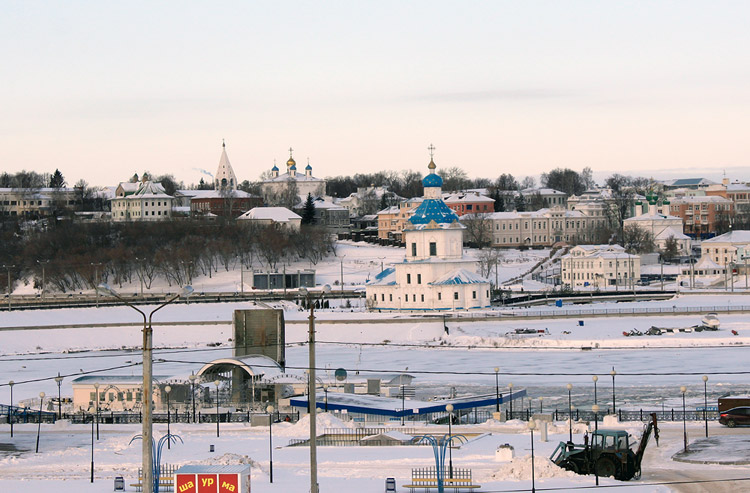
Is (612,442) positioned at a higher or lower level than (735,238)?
lower

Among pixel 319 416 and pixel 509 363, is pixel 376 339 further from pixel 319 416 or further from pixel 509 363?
pixel 319 416

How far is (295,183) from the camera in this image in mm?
152000

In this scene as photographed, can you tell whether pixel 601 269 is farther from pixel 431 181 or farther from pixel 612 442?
pixel 612 442

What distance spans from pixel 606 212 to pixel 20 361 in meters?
85.2

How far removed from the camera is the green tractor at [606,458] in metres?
26.2

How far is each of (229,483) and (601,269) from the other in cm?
8338

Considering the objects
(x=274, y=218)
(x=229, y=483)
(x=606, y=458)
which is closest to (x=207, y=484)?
(x=229, y=483)

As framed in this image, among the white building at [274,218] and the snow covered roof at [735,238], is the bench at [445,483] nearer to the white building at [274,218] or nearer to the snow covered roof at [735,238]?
the white building at [274,218]

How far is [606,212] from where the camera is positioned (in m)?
137

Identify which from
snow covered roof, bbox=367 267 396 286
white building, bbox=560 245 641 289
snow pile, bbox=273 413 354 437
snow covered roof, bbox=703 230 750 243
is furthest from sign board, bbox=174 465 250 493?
snow covered roof, bbox=703 230 750 243

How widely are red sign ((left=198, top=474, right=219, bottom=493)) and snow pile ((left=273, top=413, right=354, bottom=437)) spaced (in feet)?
35.4

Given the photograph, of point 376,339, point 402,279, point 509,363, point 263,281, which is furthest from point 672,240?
point 509,363

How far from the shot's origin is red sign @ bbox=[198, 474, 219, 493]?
22438 mm

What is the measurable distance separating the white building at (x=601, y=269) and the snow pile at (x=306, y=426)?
228ft
